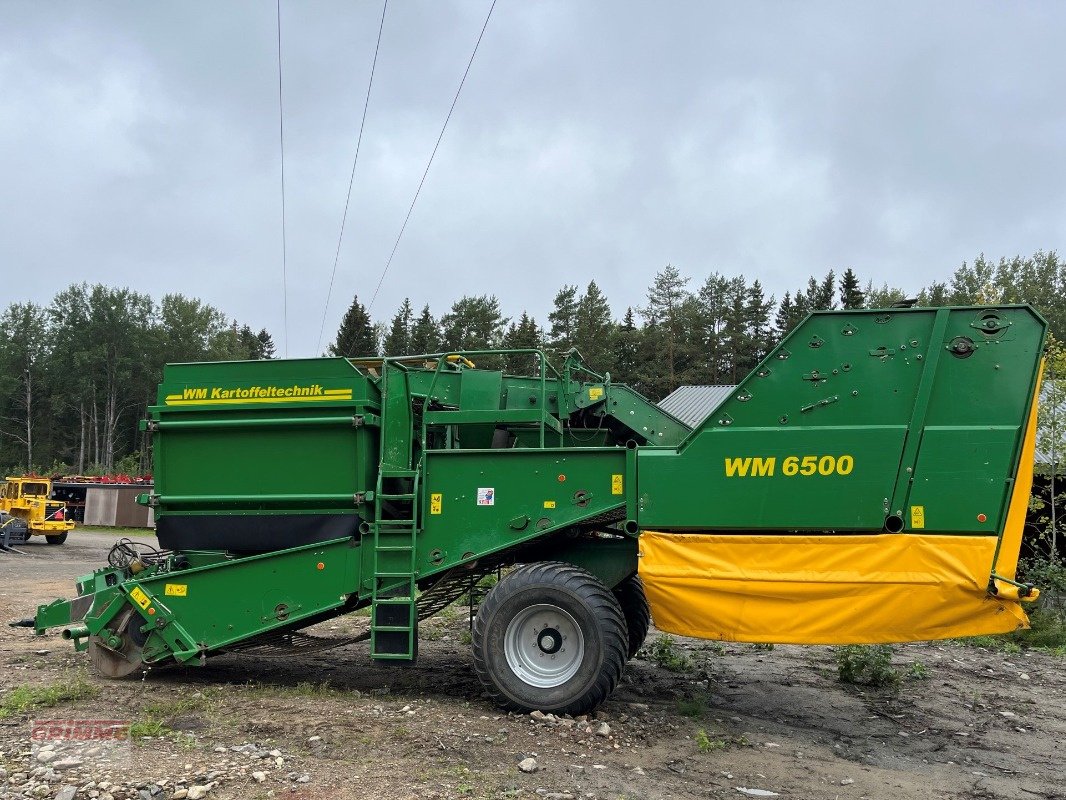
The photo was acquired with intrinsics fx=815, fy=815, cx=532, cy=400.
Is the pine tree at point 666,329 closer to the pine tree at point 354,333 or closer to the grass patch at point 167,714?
the pine tree at point 354,333

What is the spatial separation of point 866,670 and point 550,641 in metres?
3.67

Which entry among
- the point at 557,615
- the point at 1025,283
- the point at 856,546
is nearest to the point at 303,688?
the point at 557,615

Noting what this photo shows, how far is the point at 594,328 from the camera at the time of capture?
5322cm

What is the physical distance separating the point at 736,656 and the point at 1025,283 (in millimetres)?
58015

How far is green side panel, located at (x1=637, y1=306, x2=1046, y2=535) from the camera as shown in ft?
17.5

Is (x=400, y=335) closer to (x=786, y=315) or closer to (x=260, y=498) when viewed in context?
(x=786, y=315)

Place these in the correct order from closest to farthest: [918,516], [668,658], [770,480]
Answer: [918,516]
[770,480]
[668,658]

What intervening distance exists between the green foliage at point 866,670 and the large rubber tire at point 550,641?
9.61 feet

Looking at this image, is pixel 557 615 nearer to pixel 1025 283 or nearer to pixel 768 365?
pixel 768 365

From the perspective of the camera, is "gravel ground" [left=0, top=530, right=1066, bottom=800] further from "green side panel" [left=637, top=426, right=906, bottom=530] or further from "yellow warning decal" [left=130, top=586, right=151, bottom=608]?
"green side panel" [left=637, top=426, right=906, bottom=530]

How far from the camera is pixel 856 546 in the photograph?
548 centimetres

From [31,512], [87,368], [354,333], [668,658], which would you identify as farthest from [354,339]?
[668,658]

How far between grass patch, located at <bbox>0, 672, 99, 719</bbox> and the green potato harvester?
358mm

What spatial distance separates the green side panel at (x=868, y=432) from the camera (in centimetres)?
532
